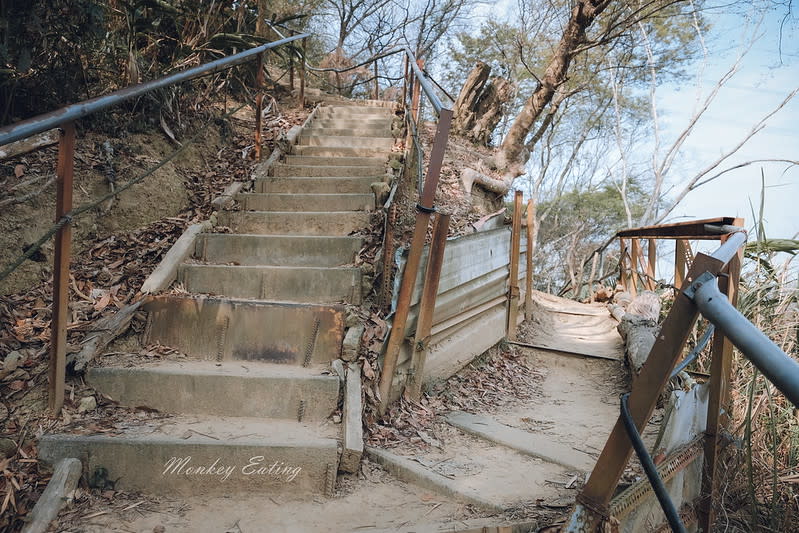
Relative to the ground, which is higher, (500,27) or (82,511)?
(500,27)

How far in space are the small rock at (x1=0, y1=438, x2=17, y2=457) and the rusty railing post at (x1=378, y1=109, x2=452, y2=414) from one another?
153 centimetres

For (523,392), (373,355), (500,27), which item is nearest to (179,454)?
(373,355)

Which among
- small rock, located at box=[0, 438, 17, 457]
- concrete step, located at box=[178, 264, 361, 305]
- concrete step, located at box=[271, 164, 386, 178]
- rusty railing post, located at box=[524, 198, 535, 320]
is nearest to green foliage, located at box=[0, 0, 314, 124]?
concrete step, located at box=[271, 164, 386, 178]

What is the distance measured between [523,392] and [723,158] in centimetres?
1642

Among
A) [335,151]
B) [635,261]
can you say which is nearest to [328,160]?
[335,151]

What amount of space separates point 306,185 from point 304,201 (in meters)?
0.31

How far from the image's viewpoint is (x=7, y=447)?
6.11ft

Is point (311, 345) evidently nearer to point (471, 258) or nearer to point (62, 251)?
point (62, 251)

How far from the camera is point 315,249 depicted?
3.30 m

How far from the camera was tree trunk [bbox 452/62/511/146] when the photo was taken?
28.2ft

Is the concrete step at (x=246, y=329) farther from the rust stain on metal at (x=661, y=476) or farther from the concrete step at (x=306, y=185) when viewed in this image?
the concrete step at (x=306, y=185)

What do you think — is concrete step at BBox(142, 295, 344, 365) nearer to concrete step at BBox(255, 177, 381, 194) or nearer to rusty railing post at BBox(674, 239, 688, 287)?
concrete step at BBox(255, 177, 381, 194)

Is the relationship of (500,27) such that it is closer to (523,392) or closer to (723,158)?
(723,158)

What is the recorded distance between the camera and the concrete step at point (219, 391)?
7.31ft
